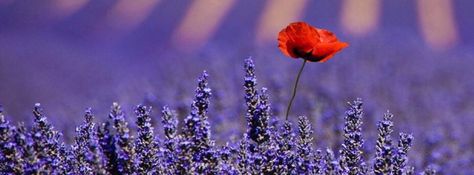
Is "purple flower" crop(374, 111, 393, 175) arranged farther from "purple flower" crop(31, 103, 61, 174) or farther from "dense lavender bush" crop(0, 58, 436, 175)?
"purple flower" crop(31, 103, 61, 174)

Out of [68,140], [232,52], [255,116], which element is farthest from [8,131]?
[232,52]

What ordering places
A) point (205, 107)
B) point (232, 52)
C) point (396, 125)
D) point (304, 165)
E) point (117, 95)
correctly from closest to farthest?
point (205, 107) < point (304, 165) < point (396, 125) < point (117, 95) < point (232, 52)

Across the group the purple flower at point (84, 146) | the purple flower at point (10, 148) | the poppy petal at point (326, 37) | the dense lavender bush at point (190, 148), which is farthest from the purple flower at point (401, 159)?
the purple flower at point (10, 148)

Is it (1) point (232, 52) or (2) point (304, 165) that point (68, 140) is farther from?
(1) point (232, 52)

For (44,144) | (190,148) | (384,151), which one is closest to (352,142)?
(384,151)

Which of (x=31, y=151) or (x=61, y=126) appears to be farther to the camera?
(x=61, y=126)

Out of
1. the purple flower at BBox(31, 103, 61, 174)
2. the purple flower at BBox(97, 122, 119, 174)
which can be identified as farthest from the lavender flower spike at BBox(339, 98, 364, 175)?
the purple flower at BBox(31, 103, 61, 174)

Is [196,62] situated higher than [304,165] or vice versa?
[196,62]
